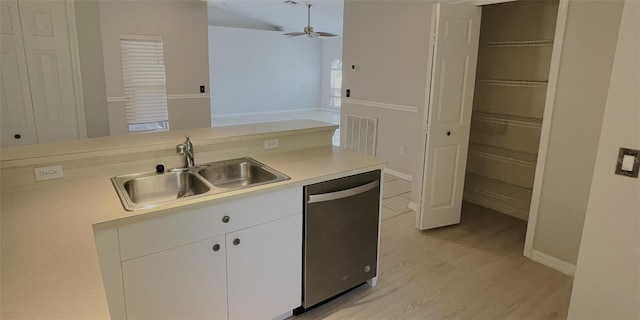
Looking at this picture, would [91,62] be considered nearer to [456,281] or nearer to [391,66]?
[391,66]

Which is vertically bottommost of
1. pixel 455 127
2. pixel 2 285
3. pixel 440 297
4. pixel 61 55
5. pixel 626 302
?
pixel 440 297

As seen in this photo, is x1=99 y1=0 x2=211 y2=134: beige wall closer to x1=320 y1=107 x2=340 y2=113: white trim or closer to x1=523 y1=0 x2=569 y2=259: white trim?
x1=523 y1=0 x2=569 y2=259: white trim

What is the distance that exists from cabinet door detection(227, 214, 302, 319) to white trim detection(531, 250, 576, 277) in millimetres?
2024

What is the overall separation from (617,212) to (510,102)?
2447mm

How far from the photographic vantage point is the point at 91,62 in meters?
4.09

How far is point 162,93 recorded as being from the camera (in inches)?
205

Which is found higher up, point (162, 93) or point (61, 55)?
point (61, 55)

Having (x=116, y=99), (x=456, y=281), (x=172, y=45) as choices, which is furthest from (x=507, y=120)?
(x=116, y=99)

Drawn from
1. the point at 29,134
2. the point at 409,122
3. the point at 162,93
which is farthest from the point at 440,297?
the point at 162,93

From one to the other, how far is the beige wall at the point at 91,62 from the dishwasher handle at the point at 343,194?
10.9ft

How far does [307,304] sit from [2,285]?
1.57 m

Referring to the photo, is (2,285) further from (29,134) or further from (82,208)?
(29,134)

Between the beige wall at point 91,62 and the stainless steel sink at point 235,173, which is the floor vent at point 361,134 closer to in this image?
the stainless steel sink at point 235,173

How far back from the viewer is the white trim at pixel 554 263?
9.16ft
